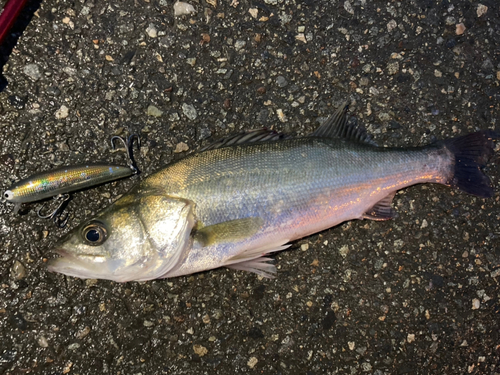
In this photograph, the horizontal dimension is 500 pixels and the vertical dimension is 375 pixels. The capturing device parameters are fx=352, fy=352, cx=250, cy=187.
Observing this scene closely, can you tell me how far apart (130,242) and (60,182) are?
844 millimetres

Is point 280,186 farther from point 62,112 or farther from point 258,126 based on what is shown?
point 62,112

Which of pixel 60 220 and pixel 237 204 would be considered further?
pixel 60 220

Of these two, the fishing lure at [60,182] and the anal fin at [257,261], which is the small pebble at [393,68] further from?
the fishing lure at [60,182]

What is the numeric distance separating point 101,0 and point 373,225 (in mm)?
3281

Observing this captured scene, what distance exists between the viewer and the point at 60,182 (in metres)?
2.90

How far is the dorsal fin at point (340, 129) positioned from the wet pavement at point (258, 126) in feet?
0.60

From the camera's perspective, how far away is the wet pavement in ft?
10.00

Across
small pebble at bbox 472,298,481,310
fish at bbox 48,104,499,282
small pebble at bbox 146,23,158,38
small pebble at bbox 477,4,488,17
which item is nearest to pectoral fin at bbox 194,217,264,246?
fish at bbox 48,104,499,282

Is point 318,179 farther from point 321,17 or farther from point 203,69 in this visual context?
point 321,17

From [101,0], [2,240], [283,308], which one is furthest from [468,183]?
[2,240]

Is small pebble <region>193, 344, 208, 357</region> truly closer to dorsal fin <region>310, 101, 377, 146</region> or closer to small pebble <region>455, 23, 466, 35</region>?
dorsal fin <region>310, 101, 377, 146</region>

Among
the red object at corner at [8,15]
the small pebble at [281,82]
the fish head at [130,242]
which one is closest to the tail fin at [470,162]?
the small pebble at [281,82]

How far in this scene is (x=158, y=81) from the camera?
10.6 feet

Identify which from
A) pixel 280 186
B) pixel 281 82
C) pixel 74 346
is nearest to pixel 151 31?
pixel 281 82
